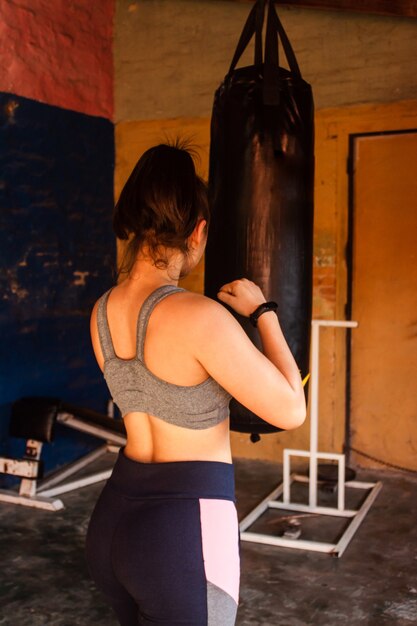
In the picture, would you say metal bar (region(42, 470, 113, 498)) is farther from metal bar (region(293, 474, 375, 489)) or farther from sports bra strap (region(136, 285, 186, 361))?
sports bra strap (region(136, 285, 186, 361))

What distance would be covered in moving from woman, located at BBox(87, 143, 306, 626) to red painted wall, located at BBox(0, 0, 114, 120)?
3145mm

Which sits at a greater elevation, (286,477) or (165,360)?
(165,360)

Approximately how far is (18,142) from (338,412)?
260cm

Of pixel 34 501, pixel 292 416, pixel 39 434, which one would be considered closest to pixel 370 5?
pixel 39 434

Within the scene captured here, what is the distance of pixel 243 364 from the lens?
3.84 ft

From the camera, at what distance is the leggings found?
3.79 ft

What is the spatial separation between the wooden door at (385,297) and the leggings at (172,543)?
3250 mm

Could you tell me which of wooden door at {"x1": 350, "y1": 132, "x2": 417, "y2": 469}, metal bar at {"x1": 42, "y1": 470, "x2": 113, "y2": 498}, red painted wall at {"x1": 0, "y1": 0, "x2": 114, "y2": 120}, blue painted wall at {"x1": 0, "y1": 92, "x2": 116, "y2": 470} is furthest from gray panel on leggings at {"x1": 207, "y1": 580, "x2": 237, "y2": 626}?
red painted wall at {"x1": 0, "y1": 0, "x2": 114, "y2": 120}

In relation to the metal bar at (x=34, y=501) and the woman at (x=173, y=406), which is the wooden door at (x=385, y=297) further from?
the woman at (x=173, y=406)

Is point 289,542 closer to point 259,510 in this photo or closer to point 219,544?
point 259,510

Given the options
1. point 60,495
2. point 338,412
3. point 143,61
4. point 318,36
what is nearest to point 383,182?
point 318,36

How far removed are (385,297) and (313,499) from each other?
4.49 feet

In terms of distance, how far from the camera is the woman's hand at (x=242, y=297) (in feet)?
4.62

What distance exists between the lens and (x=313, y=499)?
3740 millimetres
